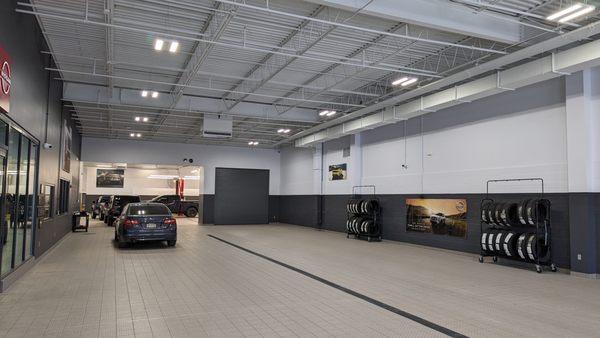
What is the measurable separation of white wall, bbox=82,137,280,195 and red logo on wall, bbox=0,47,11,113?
55.1ft

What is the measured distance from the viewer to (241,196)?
948 inches

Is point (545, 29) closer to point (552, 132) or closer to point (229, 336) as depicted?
point (552, 132)

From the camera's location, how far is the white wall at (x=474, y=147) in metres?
9.76

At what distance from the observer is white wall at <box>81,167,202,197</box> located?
32.2m

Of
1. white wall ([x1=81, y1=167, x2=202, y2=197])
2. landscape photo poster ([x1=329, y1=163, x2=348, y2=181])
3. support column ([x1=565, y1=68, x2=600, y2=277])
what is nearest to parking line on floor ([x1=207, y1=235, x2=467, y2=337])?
support column ([x1=565, y1=68, x2=600, y2=277])

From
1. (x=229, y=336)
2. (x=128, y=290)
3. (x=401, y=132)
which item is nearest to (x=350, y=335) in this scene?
(x=229, y=336)

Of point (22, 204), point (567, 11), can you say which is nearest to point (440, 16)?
point (567, 11)

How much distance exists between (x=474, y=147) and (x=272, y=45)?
21.3ft

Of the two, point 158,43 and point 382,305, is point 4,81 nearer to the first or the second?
point 158,43

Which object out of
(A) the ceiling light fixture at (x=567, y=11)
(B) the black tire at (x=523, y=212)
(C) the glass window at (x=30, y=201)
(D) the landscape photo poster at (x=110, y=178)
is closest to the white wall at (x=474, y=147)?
(B) the black tire at (x=523, y=212)

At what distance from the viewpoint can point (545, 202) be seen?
30.5 feet

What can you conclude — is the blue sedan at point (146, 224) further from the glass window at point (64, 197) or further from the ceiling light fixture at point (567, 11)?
the ceiling light fixture at point (567, 11)

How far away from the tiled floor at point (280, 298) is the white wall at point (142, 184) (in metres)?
23.5

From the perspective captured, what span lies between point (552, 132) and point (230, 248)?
9037mm
